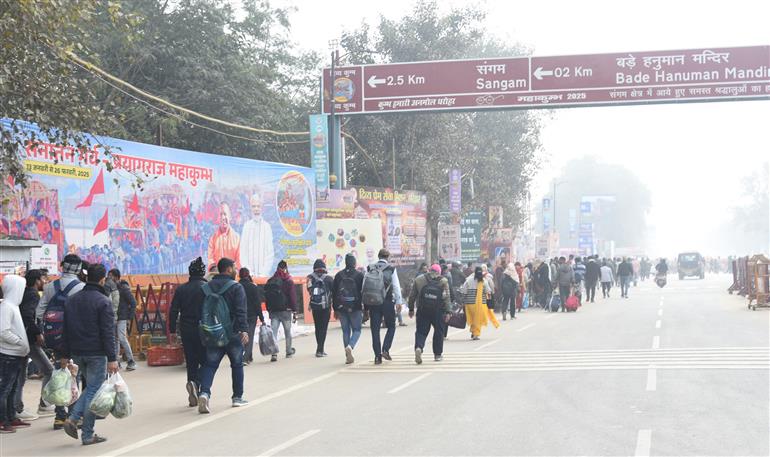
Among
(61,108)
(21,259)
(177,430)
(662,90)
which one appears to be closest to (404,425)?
(177,430)

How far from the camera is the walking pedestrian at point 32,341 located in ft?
36.2

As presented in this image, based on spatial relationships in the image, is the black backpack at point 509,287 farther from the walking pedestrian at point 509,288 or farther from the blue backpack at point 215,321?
the blue backpack at point 215,321

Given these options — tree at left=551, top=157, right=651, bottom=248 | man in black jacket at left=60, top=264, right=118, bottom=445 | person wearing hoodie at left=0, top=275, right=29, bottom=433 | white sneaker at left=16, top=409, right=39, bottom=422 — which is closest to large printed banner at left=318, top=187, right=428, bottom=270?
white sneaker at left=16, top=409, right=39, bottom=422

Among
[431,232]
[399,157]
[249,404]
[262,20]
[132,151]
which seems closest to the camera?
[249,404]

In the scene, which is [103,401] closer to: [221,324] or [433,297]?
[221,324]

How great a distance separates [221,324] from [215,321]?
79 mm

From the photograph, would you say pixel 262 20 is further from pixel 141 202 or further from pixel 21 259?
pixel 21 259

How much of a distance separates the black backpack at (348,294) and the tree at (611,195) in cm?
12874

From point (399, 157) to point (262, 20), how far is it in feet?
27.7

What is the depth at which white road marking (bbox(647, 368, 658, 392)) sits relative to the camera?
12117 millimetres

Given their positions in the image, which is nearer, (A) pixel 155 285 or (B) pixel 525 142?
(A) pixel 155 285

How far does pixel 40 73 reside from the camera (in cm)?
1285

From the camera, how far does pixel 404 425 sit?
9750 millimetres

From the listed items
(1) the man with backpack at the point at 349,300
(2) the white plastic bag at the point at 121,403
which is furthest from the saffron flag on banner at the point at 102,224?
(2) the white plastic bag at the point at 121,403
